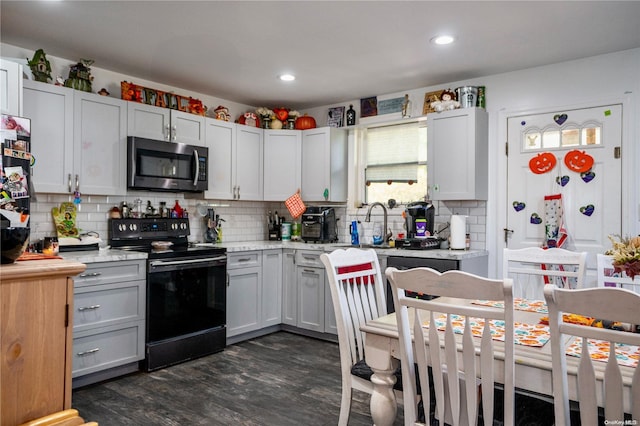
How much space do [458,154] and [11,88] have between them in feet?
10.8

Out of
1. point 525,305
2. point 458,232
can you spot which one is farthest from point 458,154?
point 525,305

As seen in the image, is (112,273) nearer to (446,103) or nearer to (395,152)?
(395,152)

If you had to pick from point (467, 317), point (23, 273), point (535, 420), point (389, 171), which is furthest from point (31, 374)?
point (389, 171)

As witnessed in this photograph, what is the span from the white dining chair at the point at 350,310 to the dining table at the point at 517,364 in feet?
0.53

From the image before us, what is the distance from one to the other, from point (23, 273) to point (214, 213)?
3.61 metres

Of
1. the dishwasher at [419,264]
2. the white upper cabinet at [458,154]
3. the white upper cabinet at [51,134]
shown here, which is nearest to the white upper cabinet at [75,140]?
the white upper cabinet at [51,134]

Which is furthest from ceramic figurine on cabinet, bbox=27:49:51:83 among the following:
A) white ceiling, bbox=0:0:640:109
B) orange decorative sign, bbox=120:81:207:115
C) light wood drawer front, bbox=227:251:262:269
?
light wood drawer front, bbox=227:251:262:269

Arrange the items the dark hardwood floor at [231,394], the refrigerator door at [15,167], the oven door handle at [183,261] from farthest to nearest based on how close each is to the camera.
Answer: the oven door handle at [183,261], the dark hardwood floor at [231,394], the refrigerator door at [15,167]

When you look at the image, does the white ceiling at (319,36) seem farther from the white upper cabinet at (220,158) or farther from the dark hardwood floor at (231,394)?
the dark hardwood floor at (231,394)

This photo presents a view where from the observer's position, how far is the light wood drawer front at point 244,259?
4043 mm

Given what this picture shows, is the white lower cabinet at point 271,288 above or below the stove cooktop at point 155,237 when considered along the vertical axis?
below

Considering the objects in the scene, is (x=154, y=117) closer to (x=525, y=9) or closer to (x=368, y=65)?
(x=368, y=65)

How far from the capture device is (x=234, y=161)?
4.53m

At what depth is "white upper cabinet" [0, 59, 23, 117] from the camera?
274 centimetres
